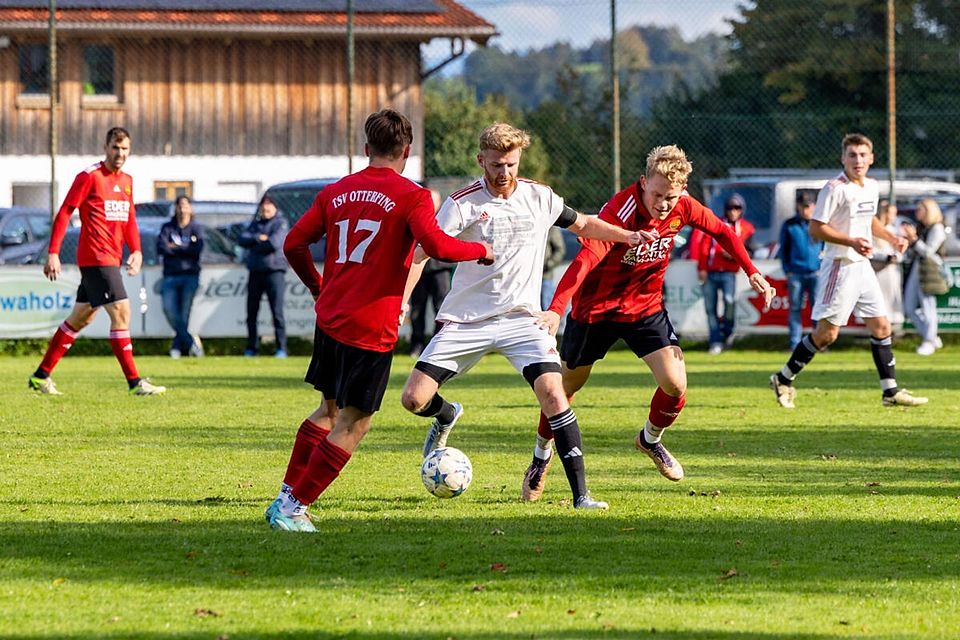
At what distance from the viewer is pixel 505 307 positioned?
8070mm

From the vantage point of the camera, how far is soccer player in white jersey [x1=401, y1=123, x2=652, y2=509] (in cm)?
799

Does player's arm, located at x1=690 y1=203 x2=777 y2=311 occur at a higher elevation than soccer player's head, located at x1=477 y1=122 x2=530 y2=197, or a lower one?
lower

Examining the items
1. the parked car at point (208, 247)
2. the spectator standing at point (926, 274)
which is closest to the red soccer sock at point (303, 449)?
the spectator standing at point (926, 274)

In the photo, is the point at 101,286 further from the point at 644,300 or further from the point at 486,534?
the point at 486,534

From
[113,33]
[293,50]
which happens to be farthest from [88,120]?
[293,50]

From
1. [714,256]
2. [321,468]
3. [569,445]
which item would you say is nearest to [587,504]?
[569,445]

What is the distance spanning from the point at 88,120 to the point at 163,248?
10.8m

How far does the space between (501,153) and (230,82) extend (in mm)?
24366

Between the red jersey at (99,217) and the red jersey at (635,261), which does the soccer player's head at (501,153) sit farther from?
the red jersey at (99,217)

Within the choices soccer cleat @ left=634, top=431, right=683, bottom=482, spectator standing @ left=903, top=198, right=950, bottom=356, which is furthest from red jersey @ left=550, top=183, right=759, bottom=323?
spectator standing @ left=903, top=198, right=950, bottom=356

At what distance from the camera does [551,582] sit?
627 cm

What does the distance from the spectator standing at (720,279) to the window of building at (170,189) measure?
11.7 meters

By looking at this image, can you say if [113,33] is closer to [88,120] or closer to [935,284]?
[88,120]

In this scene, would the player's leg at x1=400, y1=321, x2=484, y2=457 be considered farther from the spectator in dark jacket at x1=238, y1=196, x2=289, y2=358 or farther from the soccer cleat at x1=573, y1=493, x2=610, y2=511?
the spectator in dark jacket at x1=238, y1=196, x2=289, y2=358
